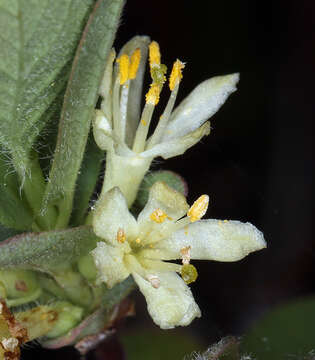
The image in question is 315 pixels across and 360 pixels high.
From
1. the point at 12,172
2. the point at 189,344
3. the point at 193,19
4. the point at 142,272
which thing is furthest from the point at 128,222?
the point at 193,19

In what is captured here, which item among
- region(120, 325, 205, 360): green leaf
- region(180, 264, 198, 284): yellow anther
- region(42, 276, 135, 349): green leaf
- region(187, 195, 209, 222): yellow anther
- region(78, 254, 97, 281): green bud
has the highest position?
region(187, 195, 209, 222): yellow anther

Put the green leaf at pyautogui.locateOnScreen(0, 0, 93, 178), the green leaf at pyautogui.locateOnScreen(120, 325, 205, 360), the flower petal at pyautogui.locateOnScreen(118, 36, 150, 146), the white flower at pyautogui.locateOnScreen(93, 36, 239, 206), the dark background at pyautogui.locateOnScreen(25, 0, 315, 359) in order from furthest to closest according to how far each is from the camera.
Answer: the dark background at pyautogui.locateOnScreen(25, 0, 315, 359)
the green leaf at pyautogui.locateOnScreen(120, 325, 205, 360)
the flower petal at pyautogui.locateOnScreen(118, 36, 150, 146)
the white flower at pyautogui.locateOnScreen(93, 36, 239, 206)
the green leaf at pyautogui.locateOnScreen(0, 0, 93, 178)

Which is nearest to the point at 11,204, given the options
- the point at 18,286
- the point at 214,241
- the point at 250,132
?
the point at 18,286

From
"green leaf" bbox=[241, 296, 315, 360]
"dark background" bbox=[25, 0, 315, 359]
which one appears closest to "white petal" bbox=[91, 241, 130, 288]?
"green leaf" bbox=[241, 296, 315, 360]

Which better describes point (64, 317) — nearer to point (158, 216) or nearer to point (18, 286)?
point (18, 286)

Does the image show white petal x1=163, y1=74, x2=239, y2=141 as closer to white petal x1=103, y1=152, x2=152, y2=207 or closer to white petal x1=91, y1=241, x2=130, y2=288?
white petal x1=103, y1=152, x2=152, y2=207

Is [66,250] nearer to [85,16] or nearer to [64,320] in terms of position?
[64,320]

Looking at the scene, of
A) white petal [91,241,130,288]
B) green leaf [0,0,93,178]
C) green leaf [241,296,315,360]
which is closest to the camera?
green leaf [0,0,93,178]

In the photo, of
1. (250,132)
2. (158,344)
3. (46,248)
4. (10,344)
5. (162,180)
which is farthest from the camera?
(250,132)
